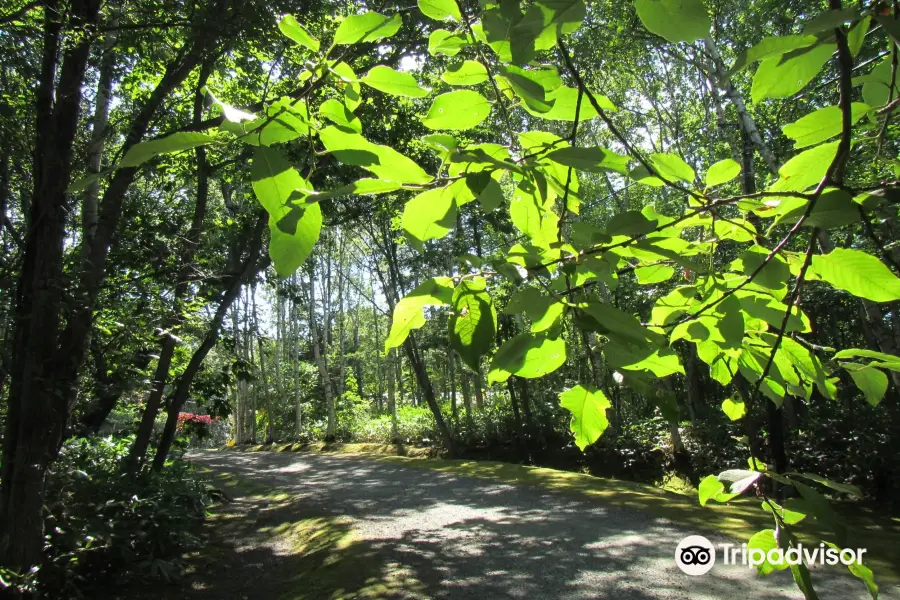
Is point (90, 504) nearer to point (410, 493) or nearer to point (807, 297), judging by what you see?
point (410, 493)

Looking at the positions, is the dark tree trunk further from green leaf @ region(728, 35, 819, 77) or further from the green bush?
green leaf @ region(728, 35, 819, 77)

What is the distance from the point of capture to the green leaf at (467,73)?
525 mm

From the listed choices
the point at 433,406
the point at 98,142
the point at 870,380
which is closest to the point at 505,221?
the point at 433,406

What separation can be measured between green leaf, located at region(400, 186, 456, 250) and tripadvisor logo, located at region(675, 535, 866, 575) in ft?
1.30

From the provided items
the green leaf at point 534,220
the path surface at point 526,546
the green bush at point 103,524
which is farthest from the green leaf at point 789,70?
the green bush at point 103,524

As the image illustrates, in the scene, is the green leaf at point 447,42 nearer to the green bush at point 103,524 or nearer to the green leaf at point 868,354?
the green leaf at point 868,354

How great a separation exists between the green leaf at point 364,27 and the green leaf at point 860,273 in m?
0.50

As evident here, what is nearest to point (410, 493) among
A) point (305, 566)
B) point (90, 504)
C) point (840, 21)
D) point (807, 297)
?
point (305, 566)

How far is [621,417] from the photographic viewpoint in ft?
34.1

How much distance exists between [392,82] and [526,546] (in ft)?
17.3

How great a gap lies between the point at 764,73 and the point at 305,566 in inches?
216

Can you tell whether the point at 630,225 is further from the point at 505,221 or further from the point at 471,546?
the point at 505,221

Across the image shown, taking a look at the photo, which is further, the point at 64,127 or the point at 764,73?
the point at 64,127

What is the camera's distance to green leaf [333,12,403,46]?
0.46m
